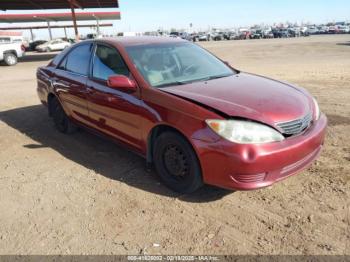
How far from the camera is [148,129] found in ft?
13.1

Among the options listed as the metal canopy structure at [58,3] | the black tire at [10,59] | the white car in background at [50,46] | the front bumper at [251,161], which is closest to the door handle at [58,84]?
the front bumper at [251,161]

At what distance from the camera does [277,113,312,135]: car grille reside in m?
3.37

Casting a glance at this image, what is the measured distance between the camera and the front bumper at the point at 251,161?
10.5 ft

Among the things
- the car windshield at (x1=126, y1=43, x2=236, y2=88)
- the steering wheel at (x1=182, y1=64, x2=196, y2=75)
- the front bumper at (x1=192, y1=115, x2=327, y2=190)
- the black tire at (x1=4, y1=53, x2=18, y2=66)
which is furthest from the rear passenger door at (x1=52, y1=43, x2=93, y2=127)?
the black tire at (x1=4, y1=53, x2=18, y2=66)

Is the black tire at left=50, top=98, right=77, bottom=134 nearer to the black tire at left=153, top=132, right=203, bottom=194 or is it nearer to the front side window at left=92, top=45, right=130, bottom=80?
the front side window at left=92, top=45, right=130, bottom=80

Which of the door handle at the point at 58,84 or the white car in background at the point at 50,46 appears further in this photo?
the white car in background at the point at 50,46

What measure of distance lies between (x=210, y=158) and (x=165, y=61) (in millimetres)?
1679

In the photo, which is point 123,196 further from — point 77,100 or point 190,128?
point 77,100

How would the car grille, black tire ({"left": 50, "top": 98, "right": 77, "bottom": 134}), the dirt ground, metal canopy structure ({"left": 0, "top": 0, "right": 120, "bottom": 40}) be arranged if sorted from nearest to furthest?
the dirt ground < the car grille < black tire ({"left": 50, "top": 98, "right": 77, "bottom": 134}) < metal canopy structure ({"left": 0, "top": 0, "right": 120, "bottom": 40})

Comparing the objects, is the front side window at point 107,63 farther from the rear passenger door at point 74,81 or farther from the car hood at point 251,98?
the car hood at point 251,98

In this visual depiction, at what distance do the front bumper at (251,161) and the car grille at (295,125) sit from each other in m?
0.06

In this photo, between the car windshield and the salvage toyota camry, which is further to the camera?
the car windshield

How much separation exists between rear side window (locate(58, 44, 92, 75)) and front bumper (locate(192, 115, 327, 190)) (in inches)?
99.2

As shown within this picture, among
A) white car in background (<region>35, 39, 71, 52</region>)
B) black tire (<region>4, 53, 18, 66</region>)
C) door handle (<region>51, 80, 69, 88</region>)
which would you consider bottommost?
white car in background (<region>35, 39, 71, 52</region>)
